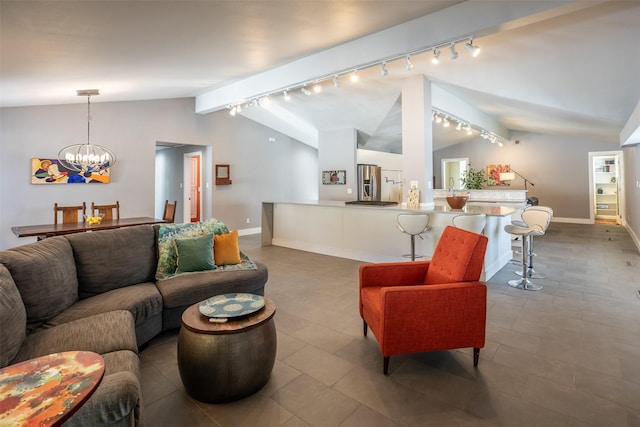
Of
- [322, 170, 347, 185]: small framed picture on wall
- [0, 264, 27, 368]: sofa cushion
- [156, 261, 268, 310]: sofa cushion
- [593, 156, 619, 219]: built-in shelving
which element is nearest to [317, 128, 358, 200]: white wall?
[322, 170, 347, 185]: small framed picture on wall

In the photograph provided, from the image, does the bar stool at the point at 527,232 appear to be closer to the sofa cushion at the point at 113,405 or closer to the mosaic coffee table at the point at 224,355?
the mosaic coffee table at the point at 224,355

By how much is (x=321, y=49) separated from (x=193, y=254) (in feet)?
11.0

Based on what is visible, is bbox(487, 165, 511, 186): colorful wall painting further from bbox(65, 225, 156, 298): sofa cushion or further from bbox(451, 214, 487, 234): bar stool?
bbox(65, 225, 156, 298): sofa cushion

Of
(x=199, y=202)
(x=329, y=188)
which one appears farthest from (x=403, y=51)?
(x=199, y=202)

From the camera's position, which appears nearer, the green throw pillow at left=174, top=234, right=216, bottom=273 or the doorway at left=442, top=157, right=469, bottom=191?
the green throw pillow at left=174, top=234, right=216, bottom=273

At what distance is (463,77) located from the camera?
4809 millimetres

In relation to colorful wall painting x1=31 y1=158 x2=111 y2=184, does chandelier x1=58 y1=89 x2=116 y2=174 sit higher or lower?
higher

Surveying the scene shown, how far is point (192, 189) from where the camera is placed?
8484mm

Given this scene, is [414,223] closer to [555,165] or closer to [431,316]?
[431,316]

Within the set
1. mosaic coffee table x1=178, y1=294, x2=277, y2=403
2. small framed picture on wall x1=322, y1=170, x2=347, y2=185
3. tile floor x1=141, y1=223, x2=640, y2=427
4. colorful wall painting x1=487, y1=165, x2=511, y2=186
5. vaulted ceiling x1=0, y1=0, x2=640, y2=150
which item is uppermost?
vaulted ceiling x1=0, y1=0, x2=640, y2=150

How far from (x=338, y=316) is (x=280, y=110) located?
590 centimetres

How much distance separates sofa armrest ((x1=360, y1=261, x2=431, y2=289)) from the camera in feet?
8.34

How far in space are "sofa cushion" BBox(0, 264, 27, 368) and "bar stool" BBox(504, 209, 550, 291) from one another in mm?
4447

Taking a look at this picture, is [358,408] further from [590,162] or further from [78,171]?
[590,162]
